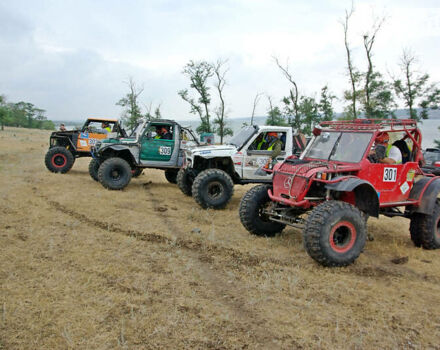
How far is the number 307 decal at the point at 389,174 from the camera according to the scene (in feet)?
18.2

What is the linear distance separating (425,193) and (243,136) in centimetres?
409

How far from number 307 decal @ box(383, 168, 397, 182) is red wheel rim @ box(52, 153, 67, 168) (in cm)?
1065

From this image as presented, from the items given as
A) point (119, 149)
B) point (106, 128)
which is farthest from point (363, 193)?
point (106, 128)

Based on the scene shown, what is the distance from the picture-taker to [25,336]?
10.2 ft

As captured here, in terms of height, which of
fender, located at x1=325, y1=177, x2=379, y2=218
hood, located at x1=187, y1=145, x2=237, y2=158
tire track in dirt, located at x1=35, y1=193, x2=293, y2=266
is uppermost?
hood, located at x1=187, y1=145, x2=237, y2=158

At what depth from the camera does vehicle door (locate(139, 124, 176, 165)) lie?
35.1ft

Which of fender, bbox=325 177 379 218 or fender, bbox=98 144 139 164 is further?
fender, bbox=98 144 139 164

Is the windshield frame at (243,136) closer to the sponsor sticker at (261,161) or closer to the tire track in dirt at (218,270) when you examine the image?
the sponsor sticker at (261,161)

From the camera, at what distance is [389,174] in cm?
559

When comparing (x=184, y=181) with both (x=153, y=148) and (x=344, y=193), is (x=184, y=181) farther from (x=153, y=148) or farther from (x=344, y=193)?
(x=344, y=193)

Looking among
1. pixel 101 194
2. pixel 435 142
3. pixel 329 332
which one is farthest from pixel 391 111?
pixel 329 332

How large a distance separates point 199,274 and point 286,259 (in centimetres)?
126

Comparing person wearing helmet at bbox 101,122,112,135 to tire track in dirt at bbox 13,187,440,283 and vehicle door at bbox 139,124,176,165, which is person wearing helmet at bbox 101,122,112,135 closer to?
vehicle door at bbox 139,124,176,165

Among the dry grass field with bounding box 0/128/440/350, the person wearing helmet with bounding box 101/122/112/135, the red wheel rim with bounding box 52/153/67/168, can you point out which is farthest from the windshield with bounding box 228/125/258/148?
the red wheel rim with bounding box 52/153/67/168
